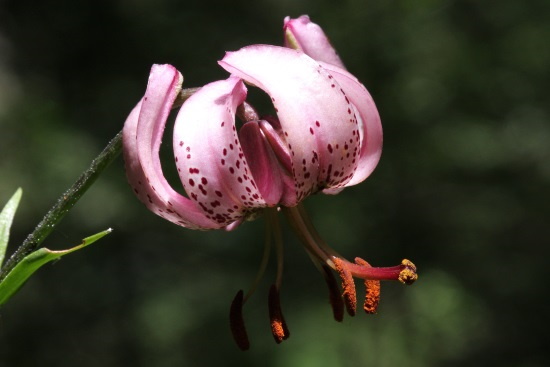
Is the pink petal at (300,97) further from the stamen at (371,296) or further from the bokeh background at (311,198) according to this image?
the bokeh background at (311,198)

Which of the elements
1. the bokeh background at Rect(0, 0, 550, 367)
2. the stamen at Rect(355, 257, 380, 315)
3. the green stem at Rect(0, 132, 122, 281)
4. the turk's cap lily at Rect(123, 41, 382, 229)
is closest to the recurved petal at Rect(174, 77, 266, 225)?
the turk's cap lily at Rect(123, 41, 382, 229)

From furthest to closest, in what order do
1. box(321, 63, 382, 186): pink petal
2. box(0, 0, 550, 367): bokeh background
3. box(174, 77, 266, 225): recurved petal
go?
1. box(0, 0, 550, 367): bokeh background
2. box(321, 63, 382, 186): pink petal
3. box(174, 77, 266, 225): recurved petal

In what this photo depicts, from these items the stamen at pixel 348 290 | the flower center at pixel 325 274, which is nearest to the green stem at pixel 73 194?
the flower center at pixel 325 274

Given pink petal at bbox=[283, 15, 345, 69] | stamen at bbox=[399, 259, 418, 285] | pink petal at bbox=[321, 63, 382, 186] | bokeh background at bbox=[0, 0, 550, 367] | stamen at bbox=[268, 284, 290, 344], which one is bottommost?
bokeh background at bbox=[0, 0, 550, 367]

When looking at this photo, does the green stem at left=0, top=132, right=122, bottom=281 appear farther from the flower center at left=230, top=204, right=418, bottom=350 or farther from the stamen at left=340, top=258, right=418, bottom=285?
the stamen at left=340, top=258, right=418, bottom=285

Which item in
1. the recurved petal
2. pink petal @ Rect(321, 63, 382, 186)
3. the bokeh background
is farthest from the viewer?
the bokeh background

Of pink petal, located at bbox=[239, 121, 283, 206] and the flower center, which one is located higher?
pink petal, located at bbox=[239, 121, 283, 206]

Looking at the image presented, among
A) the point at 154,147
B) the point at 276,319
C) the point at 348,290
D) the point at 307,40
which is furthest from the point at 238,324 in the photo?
the point at 307,40

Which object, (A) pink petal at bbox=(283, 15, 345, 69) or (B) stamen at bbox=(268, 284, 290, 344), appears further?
(A) pink petal at bbox=(283, 15, 345, 69)
